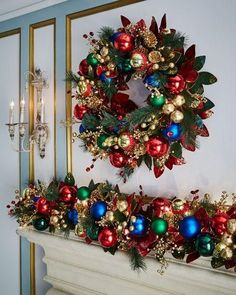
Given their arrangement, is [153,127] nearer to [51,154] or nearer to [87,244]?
[87,244]

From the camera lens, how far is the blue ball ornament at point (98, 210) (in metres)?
1.24

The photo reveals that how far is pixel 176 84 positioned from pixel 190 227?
1.66 ft

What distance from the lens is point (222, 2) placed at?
1208 mm

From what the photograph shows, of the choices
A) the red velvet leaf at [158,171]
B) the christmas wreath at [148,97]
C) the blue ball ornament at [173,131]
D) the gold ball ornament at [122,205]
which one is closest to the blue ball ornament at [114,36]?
the christmas wreath at [148,97]

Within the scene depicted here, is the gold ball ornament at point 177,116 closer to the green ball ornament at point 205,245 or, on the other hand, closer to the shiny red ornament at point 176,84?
the shiny red ornament at point 176,84

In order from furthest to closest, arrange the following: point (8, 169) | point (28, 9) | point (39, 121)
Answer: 1. point (8, 169)
2. point (28, 9)
3. point (39, 121)

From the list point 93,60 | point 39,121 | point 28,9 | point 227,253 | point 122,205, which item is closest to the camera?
point 227,253

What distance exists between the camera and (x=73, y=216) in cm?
138

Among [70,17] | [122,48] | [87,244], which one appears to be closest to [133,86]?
[122,48]

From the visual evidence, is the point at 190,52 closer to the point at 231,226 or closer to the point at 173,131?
the point at 173,131

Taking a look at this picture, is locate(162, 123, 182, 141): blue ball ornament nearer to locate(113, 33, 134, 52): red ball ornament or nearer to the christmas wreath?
the christmas wreath

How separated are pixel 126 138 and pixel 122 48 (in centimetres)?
35

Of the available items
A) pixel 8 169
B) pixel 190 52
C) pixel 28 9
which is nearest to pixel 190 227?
pixel 190 52

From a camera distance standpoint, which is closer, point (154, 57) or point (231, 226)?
point (231, 226)
